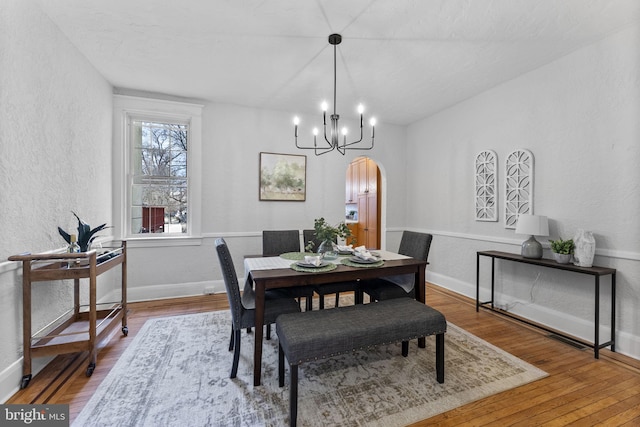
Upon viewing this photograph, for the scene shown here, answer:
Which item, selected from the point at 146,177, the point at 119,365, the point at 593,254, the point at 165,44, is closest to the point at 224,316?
the point at 119,365

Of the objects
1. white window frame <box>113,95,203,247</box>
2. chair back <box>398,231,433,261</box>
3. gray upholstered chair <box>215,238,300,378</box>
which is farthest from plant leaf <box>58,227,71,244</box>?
chair back <box>398,231,433,261</box>

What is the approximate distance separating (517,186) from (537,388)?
84.2 inches

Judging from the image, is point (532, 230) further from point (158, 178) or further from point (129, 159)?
point (129, 159)

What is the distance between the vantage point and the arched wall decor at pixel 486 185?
347cm

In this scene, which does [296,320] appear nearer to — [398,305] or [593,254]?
[398,305]

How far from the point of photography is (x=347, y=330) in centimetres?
176

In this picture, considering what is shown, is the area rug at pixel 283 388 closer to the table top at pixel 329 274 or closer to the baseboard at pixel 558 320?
the table top at pixel 329 274

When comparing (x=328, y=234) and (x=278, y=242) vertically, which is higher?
(x=328, y=234)

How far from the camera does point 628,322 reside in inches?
93.3

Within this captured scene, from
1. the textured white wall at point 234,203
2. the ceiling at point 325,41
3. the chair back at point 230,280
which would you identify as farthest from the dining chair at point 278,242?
the ceiling at point 325,41

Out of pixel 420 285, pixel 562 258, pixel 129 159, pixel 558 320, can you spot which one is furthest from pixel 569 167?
pixel 129 159

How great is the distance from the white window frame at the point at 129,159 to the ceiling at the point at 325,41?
8.7 inches

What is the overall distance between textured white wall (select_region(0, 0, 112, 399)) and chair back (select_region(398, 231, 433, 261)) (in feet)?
10.5

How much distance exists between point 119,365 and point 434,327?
7.91 ft
